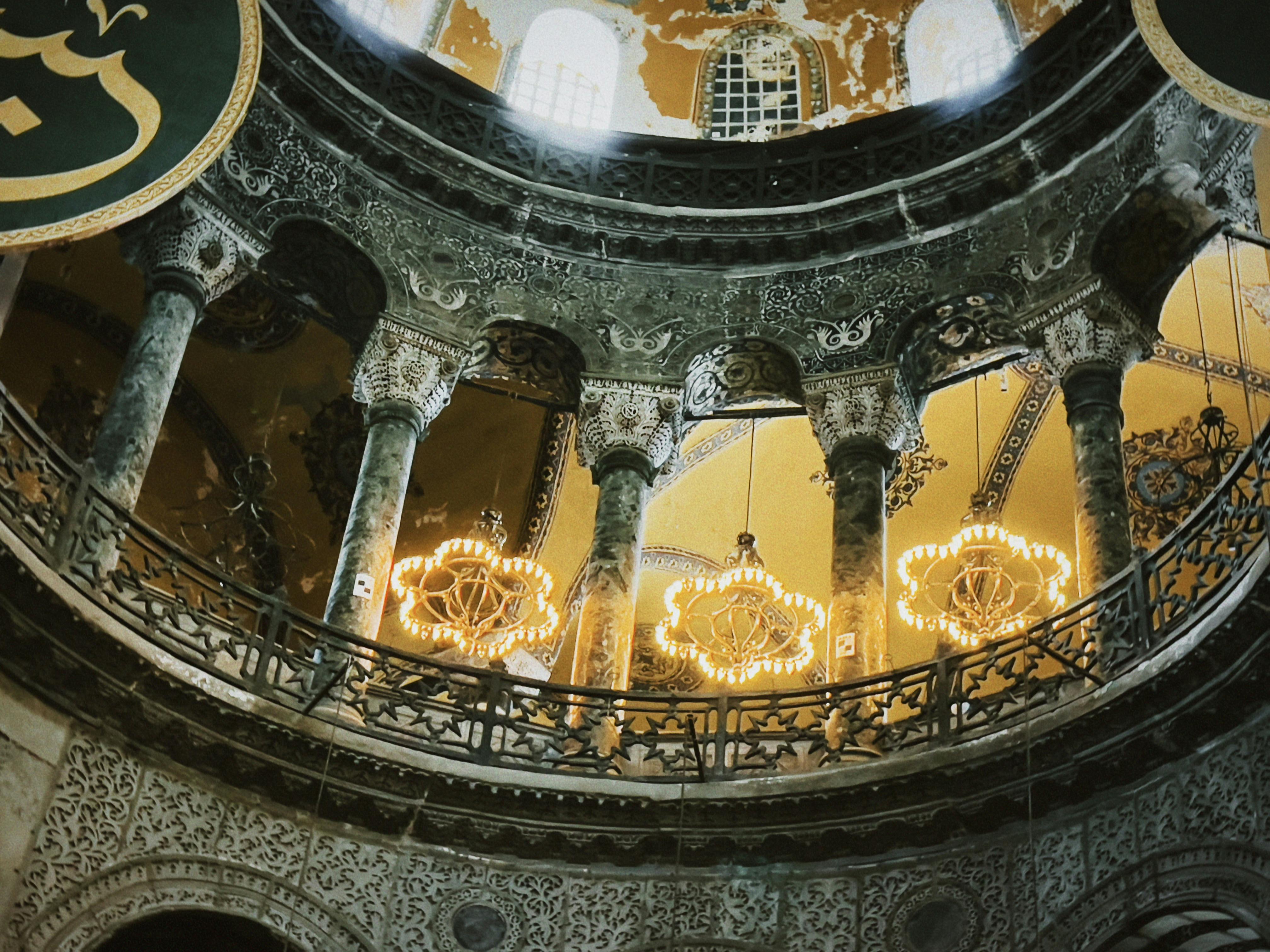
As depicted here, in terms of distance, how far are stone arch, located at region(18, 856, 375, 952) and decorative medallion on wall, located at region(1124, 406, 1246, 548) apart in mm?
7910

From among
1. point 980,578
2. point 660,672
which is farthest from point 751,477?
point 980,578

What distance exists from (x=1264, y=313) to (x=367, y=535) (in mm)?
7545

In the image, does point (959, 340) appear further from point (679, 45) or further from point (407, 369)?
point (407, 369)

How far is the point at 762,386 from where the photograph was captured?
46.6 feet

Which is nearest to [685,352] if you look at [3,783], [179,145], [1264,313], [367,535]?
[367,535]

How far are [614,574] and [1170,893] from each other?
457 centimetres

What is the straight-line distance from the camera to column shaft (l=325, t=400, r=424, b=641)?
40.0 ft

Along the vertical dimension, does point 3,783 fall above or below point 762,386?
below

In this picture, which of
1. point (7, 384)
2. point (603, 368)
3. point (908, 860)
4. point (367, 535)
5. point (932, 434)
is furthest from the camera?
point (932, 434)

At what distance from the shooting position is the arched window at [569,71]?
15.2m

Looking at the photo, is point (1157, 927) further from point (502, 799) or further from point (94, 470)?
point (94, 470)

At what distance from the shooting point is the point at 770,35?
15.6 meters

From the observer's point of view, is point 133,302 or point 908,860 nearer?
point 908,860

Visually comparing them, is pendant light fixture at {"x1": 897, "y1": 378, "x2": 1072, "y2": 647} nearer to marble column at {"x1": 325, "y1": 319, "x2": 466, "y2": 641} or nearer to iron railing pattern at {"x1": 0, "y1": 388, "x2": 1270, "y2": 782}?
iron railing pattern at {"x1": 0, "y1": 388, "x2": 1270, "y2": 782}
